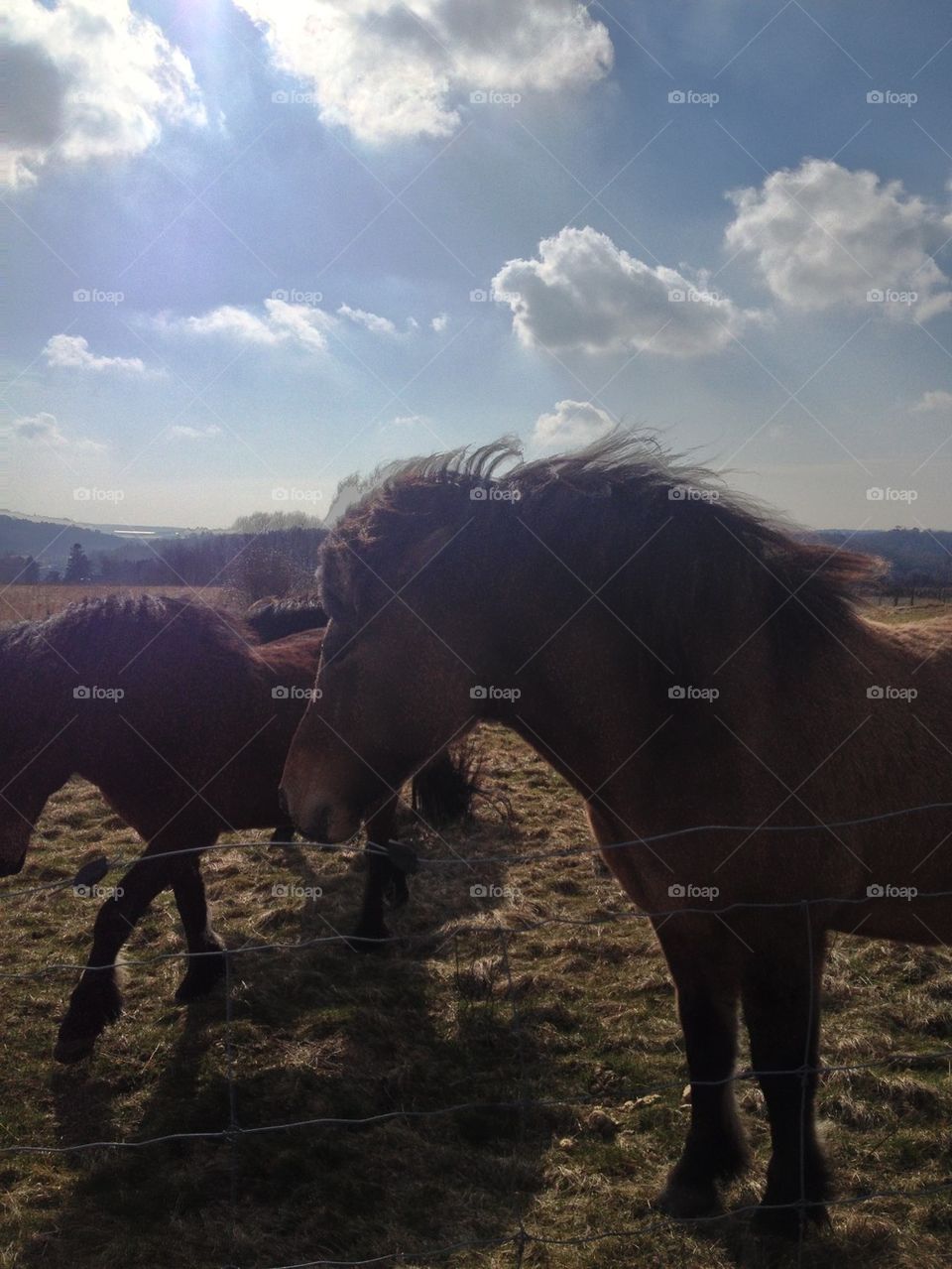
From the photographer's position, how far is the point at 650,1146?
3.24m

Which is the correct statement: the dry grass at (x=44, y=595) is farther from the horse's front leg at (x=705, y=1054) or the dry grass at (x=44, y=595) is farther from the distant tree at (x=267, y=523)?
the horse's front leg at (x=705, y=1054)

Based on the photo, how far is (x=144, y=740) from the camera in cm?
452

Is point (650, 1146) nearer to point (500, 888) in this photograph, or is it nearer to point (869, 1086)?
point (869, 1086)

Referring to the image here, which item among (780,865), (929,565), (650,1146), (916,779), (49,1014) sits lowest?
(49,1014)

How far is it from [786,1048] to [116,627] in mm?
3948

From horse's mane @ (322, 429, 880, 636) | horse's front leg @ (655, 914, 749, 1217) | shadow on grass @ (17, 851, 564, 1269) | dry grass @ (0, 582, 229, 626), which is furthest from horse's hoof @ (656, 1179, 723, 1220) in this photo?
dry grass @ (0, 582, 229, 626)

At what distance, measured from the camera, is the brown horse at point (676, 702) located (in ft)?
8.07

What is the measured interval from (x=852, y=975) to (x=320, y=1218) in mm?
3225

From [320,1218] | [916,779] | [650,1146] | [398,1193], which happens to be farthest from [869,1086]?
[320,1218]

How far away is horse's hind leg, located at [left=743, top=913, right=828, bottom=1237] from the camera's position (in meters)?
2.48

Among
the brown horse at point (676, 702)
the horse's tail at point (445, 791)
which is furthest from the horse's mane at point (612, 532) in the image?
the horse's tail at point (445, 791)

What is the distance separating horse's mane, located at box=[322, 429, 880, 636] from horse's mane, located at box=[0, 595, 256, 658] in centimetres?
254

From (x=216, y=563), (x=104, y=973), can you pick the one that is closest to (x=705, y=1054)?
(x=104, y=973)

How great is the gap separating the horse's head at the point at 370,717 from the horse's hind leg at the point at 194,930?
2.45m
